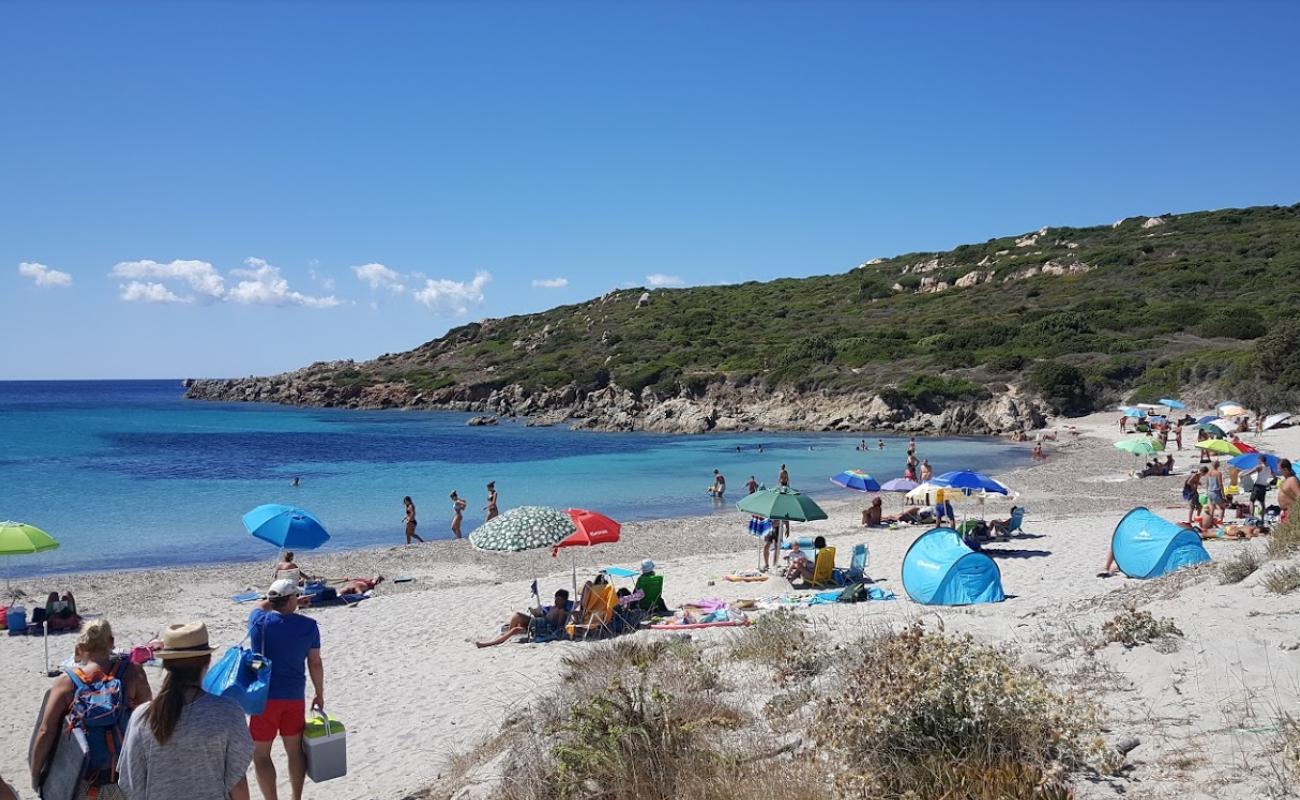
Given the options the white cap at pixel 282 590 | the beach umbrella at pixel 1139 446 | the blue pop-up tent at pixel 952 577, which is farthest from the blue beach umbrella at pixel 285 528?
the beach umbrella at pixel 1139 446

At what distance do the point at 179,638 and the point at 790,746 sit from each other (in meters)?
3.27

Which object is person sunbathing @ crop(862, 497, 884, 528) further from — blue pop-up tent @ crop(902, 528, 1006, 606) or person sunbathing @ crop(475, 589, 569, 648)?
person sunbathing @ crop(475, 589, 569, 648)

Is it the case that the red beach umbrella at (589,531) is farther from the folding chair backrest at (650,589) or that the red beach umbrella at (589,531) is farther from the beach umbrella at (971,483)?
the beach umbrella at (971,483)

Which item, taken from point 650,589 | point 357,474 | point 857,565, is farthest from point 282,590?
point 357,474

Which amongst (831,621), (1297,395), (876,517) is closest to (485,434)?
(876,517)

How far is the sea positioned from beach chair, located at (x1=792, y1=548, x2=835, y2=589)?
336 inches

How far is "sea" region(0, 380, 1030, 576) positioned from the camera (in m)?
22.7

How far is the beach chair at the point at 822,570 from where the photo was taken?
13.4 meters

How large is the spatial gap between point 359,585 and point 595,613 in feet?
19.0

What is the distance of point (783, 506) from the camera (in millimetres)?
13812

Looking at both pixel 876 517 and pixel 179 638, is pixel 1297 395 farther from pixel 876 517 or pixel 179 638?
pixel 179 638

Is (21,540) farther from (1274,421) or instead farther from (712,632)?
(1274,421)

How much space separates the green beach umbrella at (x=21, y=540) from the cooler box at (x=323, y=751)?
26.5 feet

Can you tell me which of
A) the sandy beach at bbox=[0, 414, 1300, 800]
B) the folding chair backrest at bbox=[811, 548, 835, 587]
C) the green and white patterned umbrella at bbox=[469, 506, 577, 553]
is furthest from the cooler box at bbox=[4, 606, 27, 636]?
the folding chair backrest at bbox=[811, 548, 835, 587]
